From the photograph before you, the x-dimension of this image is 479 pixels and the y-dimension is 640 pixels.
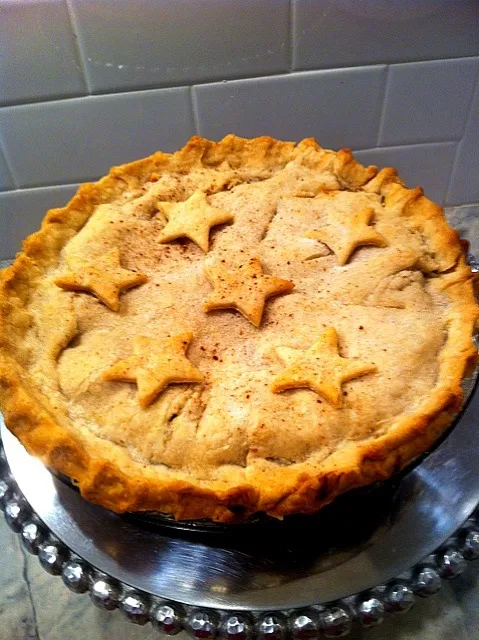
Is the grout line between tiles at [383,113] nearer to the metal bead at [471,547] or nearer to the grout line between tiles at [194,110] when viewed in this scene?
the grout line between tiles at [194,110]

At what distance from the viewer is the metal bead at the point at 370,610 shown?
791 millimetres

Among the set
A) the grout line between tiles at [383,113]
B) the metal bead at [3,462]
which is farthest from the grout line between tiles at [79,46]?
the metal bead at [3,462]

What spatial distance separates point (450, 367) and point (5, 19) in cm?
104

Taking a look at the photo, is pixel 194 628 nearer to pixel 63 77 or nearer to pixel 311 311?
pixel 311 311

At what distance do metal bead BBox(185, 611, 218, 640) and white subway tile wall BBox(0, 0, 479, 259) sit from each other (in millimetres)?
1036

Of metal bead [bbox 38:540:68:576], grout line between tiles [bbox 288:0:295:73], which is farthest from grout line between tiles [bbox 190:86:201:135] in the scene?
metal bead [bbox 38:540:68:576]

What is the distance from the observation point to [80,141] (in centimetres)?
141

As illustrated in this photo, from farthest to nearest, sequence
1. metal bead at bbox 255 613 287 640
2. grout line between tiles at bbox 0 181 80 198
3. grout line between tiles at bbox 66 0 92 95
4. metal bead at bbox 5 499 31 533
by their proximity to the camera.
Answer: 1. grout line between tiles at bbox 0 181 80 198
2. grout line between tiles at bbox 66 0 92 95
3. metal bead at bbox 5 499 31 533
4. metal bead at bbox 255 613 287 640

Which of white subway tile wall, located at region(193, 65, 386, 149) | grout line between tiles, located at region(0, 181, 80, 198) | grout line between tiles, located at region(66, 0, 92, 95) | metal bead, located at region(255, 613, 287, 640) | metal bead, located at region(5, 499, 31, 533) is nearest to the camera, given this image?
metal bead, located at region(255, 613, 287, 640)

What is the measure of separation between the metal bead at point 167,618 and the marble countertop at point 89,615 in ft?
0.49

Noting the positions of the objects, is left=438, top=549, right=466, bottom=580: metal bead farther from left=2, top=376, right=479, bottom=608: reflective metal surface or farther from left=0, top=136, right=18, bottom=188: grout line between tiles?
left=0, top=136, right=18, bottom=188: grout line between tiles

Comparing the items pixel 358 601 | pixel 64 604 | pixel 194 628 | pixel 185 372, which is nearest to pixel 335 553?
pixel 358 601

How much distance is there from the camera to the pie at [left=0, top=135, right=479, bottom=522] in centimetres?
78

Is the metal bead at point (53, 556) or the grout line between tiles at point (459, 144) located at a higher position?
the grout line between tiles at point (459, 144)
